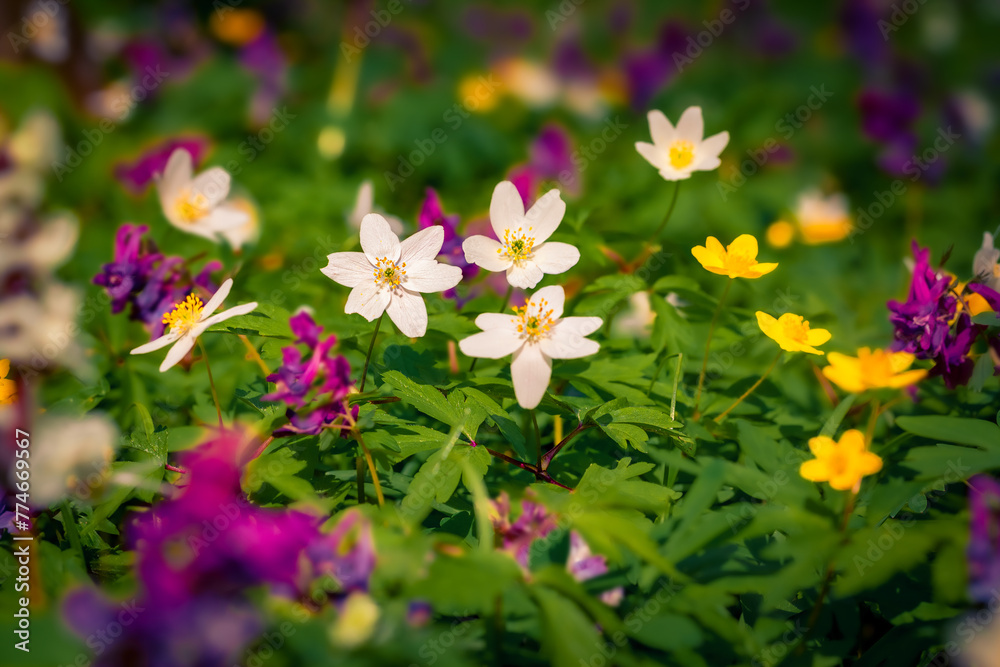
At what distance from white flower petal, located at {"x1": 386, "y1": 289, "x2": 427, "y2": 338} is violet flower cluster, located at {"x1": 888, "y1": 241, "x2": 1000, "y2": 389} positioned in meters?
0.92

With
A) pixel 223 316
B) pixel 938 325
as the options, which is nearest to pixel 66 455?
pixel 223 316

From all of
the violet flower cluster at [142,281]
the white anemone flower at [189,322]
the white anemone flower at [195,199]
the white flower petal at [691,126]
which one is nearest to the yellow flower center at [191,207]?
the white anemone flower at [195,199]

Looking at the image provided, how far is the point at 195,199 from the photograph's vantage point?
1583 millimetres

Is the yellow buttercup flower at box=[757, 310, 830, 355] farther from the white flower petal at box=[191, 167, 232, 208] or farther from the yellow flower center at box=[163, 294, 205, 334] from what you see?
the white flower petal at box=[191, 167, 232, 208]

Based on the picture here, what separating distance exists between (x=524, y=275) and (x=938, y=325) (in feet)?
2.61

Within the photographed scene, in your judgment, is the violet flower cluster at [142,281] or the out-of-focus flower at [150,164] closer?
the violet flower cluster at [142,281]

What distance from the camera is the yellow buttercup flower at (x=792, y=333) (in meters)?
1.18

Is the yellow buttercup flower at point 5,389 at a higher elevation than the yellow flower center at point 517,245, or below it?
below

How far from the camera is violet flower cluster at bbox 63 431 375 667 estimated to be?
27.2 inches

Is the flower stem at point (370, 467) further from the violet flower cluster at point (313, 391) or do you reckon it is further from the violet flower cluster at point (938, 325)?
the violet flower cluster at point (938, 325)

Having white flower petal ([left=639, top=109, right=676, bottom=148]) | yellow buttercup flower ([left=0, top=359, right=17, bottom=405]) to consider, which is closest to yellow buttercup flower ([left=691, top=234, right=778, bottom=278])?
white flower petal ([left=639, top=109, right=676, bottom=148])

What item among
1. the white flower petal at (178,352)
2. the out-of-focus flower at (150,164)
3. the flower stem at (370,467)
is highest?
the white flower petal at (178,352)

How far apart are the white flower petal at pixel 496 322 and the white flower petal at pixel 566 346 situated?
0.06 meters

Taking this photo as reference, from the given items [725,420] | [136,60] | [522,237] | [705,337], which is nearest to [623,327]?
[705,337]
